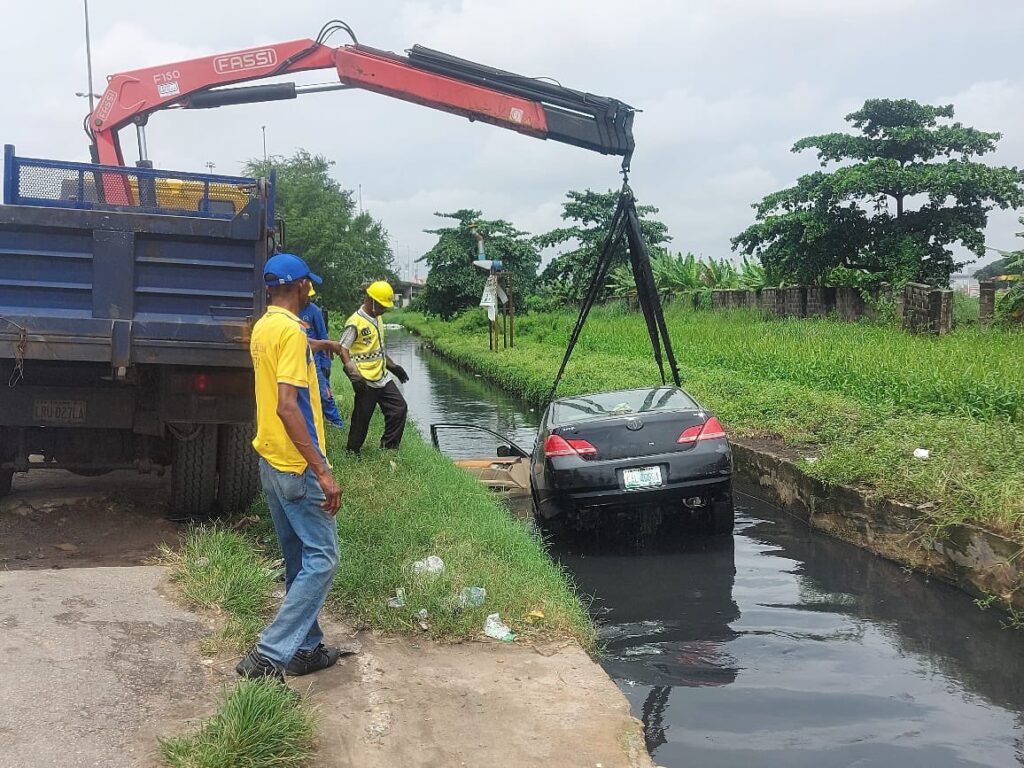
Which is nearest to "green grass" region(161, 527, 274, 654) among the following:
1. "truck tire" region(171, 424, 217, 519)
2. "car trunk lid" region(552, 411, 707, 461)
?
"truck tire" region(171, 424, 217, 519)

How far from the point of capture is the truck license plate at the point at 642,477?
7.48 meters

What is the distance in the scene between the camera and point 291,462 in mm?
4203

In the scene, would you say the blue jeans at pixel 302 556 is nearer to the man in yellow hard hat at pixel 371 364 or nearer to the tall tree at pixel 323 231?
the man in yellow hard hat at pixel 371 364

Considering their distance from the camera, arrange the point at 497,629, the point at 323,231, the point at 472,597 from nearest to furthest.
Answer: the point at 497,629 → the point at 472,597 → the point at 323,231

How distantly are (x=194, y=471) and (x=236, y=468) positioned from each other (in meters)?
0.31

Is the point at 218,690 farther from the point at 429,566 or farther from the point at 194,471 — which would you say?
the point at 194,471

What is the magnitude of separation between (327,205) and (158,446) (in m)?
39.3

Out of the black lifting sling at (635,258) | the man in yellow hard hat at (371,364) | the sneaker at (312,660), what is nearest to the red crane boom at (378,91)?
the black lifting sling at (635,258)

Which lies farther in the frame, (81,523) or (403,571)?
(81,523)

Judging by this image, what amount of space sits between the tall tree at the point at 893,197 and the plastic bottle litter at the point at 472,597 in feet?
61.2

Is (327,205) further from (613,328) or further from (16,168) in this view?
(16,168)

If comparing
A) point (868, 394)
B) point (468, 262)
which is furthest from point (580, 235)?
point (868, 394)

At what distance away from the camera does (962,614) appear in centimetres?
615

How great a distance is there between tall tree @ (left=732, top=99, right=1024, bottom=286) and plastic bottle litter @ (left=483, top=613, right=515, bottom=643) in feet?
61.7
